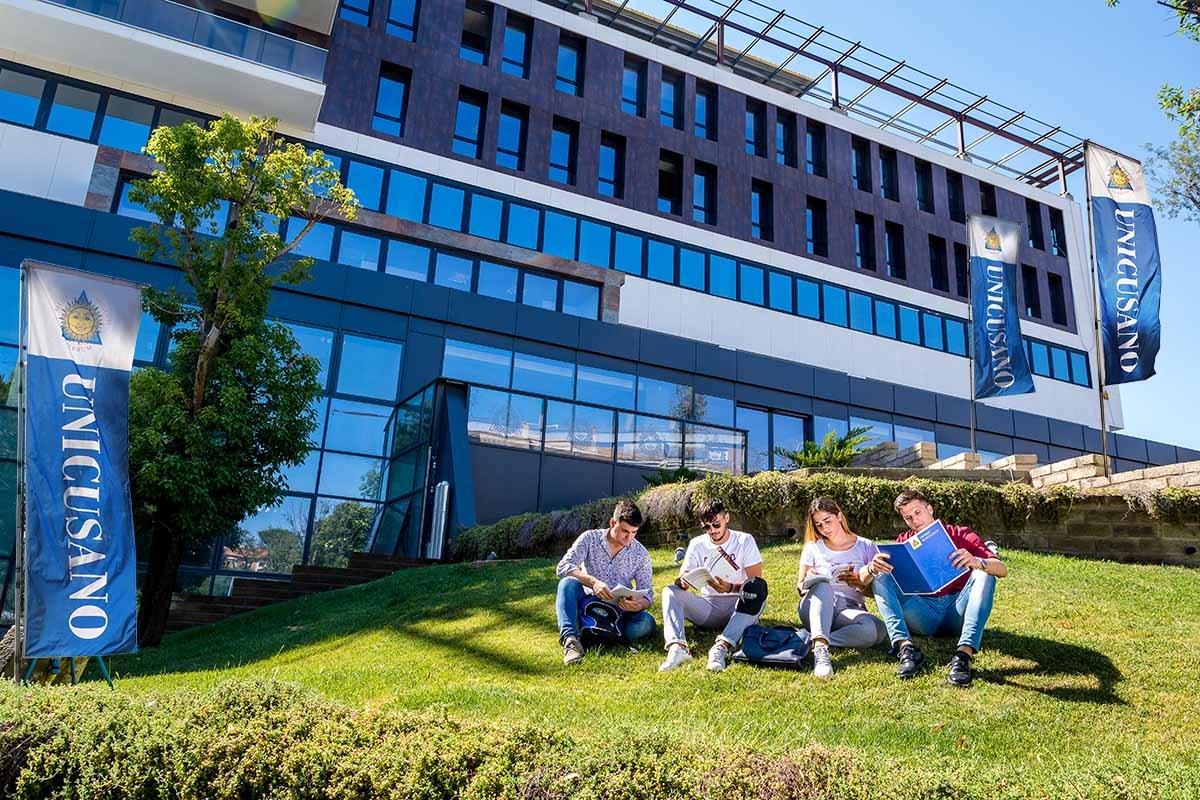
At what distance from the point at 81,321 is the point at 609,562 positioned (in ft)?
16.3

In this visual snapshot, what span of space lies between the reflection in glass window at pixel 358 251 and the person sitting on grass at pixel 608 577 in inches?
604

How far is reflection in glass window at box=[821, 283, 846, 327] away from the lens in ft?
87.5

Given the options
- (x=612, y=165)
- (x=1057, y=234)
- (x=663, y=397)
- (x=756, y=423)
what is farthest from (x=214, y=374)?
(x=1057, y=234)

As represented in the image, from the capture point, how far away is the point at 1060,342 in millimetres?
31016

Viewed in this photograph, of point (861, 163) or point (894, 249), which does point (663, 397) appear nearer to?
point (894, 249)

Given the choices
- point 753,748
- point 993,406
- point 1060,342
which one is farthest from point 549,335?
point 1060,342

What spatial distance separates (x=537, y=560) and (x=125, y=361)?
5630mm

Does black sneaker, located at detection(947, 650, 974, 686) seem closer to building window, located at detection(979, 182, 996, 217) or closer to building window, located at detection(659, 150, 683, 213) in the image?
building window, located at detection(659, 150, 683, 213)

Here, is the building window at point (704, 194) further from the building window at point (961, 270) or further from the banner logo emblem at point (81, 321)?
the banner logo emblem at point (81, 321)

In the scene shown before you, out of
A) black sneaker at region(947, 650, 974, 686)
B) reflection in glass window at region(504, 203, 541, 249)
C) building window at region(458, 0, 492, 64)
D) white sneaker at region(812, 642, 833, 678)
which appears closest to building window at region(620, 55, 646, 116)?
building window at region(458, 0, 492, 64)

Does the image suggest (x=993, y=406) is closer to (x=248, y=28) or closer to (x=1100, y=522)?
(x=1100, y=522)

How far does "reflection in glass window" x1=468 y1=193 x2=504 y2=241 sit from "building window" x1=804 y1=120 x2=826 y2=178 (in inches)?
460

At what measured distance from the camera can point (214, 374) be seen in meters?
12.3

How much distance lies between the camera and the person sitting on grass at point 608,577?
637cm
